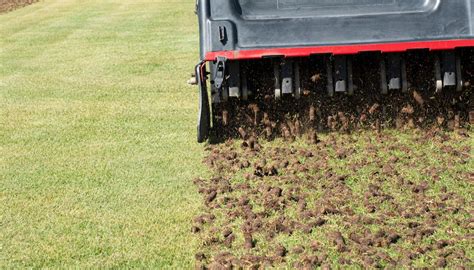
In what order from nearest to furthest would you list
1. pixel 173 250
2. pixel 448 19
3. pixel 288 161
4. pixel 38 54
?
pixel 173 250 → pixel 288 161 → pixel 448 19 → pixel 38 54

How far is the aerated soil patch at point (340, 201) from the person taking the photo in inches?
172

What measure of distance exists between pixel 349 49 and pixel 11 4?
768 inches

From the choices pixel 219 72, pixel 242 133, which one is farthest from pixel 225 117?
pixel 219 72

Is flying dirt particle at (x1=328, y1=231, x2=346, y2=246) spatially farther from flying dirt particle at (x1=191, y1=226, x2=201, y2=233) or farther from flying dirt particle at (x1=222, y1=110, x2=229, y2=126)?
flying dirt particle at (x1=222, y1=110, x2=229, y2=126)

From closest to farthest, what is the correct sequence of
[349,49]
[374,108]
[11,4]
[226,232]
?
[226,232], [349,49], [374,108], [11,4]

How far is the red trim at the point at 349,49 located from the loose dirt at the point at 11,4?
1731cm

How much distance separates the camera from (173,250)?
179 inches

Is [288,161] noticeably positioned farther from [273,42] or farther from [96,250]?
[96,250]

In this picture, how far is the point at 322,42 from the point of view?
6562 mm

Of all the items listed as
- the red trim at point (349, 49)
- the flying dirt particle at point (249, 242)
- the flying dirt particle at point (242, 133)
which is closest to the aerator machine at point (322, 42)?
the red trim at point (349, 49)

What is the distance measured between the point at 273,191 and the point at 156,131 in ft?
7.67

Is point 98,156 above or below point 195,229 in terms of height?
above

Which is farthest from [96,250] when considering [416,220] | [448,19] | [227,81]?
[448,19]

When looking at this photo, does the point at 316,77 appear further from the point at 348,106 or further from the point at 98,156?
the point at 98,156
